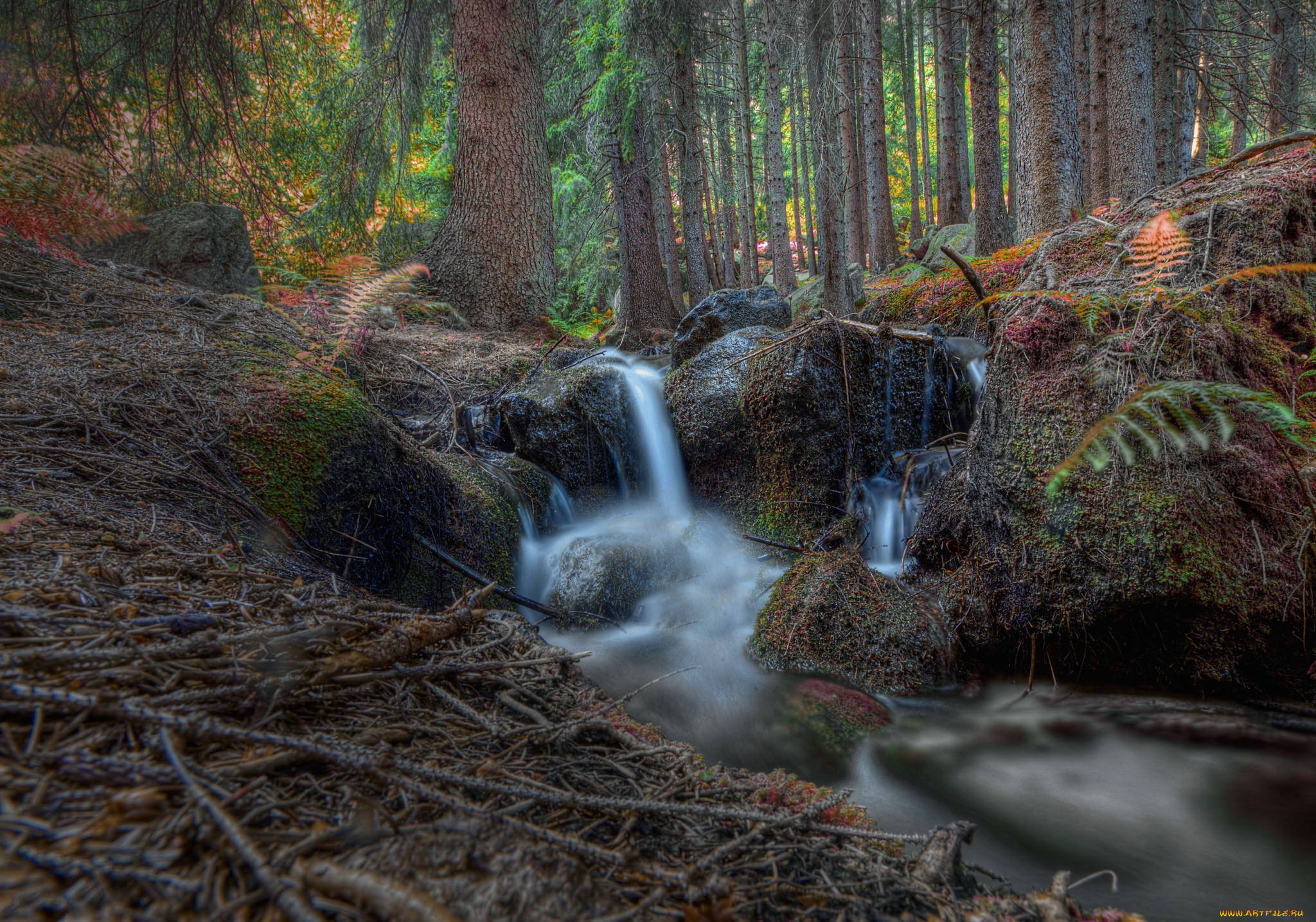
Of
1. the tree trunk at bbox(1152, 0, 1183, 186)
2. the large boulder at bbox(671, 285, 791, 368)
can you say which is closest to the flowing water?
the large boulder at bbox(671, 285, 791, 368)

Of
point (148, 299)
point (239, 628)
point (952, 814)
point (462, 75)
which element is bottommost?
point (952, 814)

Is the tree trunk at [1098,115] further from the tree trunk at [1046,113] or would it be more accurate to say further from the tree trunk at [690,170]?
the tree trunk at [690,170]

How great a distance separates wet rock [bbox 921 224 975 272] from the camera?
12.7m

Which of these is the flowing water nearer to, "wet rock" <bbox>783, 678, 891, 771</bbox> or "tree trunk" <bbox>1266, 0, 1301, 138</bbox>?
"wet rock" <bbox>783, 678, 891, 771</bbox>

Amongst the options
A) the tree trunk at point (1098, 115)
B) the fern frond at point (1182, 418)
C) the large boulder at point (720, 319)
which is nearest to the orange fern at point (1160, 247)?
the fern frond at point (1182, 418)

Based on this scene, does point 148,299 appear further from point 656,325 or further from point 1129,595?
point 656,325

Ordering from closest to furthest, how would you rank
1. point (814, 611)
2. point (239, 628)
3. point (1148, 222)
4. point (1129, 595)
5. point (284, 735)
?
point (284, 735) → point (239, 628) → point (1129, 595) → point (1148, 222) → point (814, 611)

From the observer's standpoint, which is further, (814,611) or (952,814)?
(814,611)

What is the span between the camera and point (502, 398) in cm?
595

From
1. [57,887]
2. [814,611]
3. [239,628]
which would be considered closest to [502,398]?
[814,611]

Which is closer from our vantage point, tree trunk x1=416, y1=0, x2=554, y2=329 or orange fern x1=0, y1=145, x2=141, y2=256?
orange fern x1=0, y1=145, x2=141, y2=256

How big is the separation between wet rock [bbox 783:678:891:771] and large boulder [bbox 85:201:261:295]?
21.8ft

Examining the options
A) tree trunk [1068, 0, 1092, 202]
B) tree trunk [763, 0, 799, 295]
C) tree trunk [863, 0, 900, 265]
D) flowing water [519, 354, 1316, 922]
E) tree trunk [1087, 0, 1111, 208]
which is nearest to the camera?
flowing water [519, 354, 1316, 922]

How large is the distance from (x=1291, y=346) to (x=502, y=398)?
5913 mm
